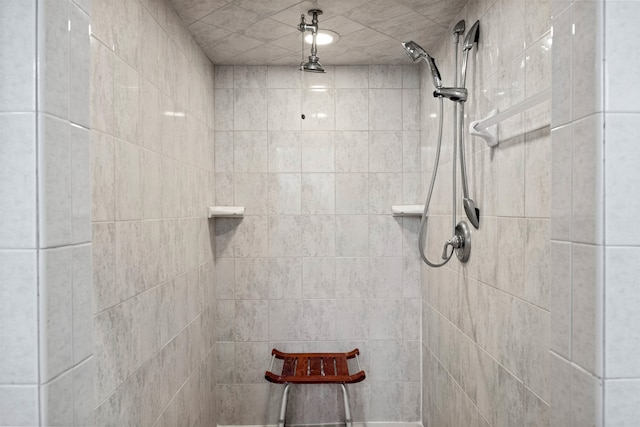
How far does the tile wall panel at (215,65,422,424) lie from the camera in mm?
2764

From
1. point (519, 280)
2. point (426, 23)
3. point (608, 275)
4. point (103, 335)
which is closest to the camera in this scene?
point (608, 275)

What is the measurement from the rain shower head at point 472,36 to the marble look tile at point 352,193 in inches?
43.2

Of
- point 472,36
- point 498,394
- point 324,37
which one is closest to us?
point 498,394

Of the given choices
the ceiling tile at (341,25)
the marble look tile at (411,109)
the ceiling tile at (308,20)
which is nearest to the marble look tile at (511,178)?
the ceiling tile at (308,20)

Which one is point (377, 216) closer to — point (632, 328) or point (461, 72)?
point (461, 72)

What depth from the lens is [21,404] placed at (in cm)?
82

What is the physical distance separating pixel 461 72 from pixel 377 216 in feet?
3.51

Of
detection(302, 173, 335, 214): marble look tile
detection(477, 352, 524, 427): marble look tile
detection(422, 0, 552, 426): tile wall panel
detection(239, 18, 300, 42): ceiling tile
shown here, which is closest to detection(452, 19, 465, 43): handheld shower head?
detection(422, 0, 552, 426): tile wall panel

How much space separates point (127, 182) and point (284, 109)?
1.46 meters

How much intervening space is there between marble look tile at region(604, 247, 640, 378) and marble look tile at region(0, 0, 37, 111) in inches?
42.9

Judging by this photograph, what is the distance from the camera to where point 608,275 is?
0.79m

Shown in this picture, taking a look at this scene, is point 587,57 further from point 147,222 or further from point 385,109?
Result: point 385,109

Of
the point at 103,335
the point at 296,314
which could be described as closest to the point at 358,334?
the point at 296,314

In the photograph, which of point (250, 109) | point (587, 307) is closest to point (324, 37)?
point (250, 109)
